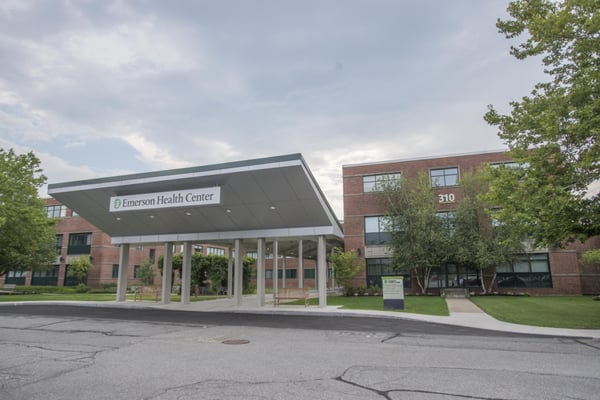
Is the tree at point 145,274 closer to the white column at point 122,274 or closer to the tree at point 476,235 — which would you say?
the white column at point 122,274

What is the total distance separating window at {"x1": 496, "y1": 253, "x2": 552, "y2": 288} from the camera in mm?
26625

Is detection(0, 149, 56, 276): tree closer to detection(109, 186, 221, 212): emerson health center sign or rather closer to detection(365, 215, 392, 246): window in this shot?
detection(109, 186, 221, 212): emerson health center sign

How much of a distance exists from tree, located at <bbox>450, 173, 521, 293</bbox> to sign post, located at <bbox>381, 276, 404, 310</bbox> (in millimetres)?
10547

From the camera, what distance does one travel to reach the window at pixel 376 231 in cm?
2914

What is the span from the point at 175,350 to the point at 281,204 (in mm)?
9208

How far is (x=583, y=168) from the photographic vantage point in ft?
36.5

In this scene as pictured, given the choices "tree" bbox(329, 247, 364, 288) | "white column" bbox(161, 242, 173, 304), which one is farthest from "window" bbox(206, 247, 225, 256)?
"white column" bbox(161, 242, 173, 304)

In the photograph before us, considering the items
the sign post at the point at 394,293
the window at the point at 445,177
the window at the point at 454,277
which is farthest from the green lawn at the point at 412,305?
the window at the point at 445,177

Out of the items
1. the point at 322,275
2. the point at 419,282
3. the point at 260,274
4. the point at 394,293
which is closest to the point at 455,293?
the point at 419,282

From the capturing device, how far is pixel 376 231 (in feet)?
96.8

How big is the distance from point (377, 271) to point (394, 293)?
40.3ft

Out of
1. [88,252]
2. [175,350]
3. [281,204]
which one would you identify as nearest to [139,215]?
[281,204]

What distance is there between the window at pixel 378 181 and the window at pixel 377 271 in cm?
517

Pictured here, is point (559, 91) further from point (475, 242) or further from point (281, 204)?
point (475, 242)
